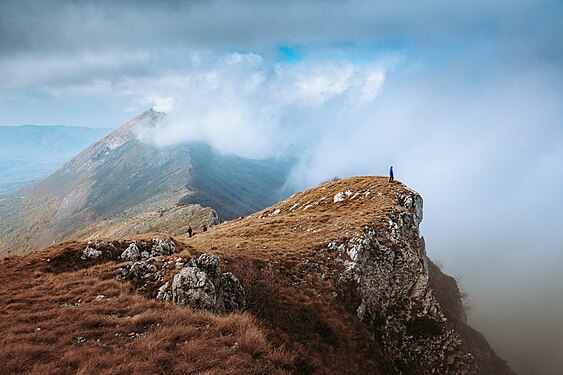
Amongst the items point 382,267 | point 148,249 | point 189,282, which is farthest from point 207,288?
point 382,267

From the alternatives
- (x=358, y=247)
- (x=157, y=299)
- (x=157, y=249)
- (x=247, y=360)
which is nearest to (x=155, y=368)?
(x=247, y=360)

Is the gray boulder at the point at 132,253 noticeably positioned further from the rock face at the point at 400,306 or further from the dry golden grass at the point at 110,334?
the rock face at the point at 400,306

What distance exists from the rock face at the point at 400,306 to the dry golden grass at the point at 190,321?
233 centimetres

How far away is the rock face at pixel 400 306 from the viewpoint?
3053cm

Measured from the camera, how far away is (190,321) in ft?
49.4

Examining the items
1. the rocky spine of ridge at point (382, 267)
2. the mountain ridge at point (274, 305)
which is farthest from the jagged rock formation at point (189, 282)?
the rocky spine of ridge at point (382, 267)

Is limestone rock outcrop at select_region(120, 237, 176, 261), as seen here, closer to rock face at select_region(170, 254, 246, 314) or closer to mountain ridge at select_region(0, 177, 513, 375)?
mountain ridge at select_region(0, 177, 513, 375)

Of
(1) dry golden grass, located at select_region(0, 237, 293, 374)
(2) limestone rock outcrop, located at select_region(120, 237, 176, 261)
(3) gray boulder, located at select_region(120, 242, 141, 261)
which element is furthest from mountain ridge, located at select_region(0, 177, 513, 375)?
(3) gray boulder, located at select_region(120, 242, 141, 261)

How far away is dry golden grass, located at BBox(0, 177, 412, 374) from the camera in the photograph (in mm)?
11594

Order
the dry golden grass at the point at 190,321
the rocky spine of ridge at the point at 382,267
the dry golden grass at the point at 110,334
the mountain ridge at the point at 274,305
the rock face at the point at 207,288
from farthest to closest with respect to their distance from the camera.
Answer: the rocky spine of ridge at the point at 382,267
the rock face at the point at 207,288
the mountain ridge at the point at 274,305
the dry golden grass at the point at 190,321
the dry golden grass at the point at 110,334

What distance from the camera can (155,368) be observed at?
11031 millimetres

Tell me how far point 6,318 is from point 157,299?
6.83 m

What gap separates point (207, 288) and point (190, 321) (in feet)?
14.6

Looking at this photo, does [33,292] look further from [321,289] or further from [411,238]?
[411,238]
